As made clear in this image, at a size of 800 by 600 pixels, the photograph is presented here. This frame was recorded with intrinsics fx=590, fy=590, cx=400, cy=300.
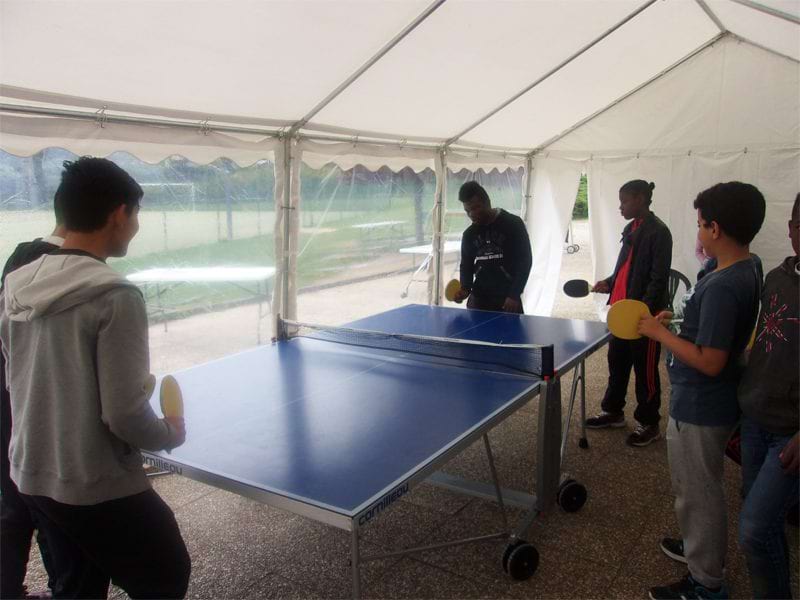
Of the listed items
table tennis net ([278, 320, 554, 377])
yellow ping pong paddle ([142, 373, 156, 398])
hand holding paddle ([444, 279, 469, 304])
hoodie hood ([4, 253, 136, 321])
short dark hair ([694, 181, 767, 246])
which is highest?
short dark hair ([694, 181, 767, 246])

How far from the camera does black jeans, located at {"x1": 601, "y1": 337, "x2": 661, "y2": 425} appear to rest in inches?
164

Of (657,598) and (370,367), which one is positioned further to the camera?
(370,367)

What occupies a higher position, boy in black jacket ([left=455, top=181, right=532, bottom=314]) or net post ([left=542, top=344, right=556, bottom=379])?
boy in black jacket ([left=455, top=181, right=532, bottom=314])

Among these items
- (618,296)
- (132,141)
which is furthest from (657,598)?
(132,141)

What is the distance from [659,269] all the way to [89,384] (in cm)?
356

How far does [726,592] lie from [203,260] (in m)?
3.90

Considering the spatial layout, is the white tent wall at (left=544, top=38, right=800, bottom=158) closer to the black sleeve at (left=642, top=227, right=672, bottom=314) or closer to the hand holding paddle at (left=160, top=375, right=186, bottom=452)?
the black sleeve at (left=642, top=227, right=672, bottom=314)

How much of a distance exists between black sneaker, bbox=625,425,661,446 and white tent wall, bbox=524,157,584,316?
3.92 m

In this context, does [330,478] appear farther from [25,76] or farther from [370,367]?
[25,76]

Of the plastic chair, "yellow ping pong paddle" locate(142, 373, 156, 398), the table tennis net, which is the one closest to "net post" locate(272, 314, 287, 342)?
→ the table tennis net

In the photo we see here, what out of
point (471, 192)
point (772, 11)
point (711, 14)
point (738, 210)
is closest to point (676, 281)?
point (711, 14)

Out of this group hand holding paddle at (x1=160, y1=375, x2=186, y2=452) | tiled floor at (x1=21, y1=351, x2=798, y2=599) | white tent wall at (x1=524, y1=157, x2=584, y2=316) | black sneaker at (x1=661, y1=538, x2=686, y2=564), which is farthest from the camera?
white tent wall at (x1=524, y1=157, x2=584, y2=316)

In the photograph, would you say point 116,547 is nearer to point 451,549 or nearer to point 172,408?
point 172,408

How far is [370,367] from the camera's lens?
3045 mm
